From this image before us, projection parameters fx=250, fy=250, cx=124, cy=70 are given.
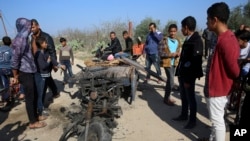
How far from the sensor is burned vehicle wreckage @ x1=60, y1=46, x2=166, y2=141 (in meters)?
3.86

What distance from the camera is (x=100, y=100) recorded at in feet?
16.3

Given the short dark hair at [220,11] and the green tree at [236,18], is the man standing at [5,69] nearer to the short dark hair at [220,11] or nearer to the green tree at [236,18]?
the short dark hair at [220,11]

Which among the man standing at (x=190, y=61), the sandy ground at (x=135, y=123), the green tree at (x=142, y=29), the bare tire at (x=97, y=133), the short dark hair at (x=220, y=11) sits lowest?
the sandy ground at (x=135, y=123)

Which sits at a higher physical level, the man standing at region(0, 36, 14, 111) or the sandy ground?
the man standing at region(0, 36, 14, 111)

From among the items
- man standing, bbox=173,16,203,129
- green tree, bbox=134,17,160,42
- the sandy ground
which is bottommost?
the sandy ground

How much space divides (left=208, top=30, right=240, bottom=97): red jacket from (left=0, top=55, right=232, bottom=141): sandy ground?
54.3 inches

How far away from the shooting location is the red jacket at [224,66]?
2697 mm

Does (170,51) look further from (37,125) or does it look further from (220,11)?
(37,125)

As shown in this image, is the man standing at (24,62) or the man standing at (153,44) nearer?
the man standing at (24,62)

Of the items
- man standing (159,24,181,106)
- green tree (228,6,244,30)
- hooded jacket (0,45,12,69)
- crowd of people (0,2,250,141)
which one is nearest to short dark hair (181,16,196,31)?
crowd of people (0,2,250,141)

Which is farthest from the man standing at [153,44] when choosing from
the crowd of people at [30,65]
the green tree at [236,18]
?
the green tree at [236,18]

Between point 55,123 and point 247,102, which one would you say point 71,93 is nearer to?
point 55,123

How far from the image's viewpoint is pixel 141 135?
422 centimetres

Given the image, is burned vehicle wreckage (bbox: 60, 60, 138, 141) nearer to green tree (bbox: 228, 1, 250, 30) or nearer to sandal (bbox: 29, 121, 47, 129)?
sandal (bbox: 29, 121, 47, 129)
